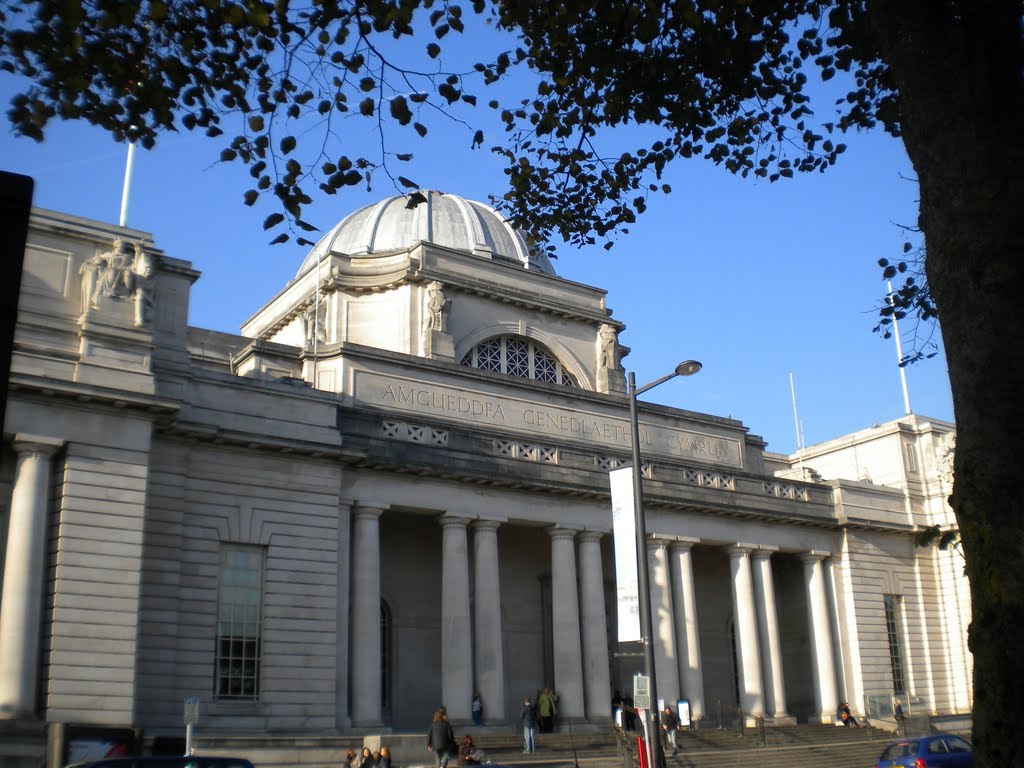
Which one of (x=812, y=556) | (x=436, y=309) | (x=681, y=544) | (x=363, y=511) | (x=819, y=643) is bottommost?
(x=819, y=643)

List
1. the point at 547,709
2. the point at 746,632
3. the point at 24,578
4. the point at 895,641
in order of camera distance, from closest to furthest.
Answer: the point at 24,578
the point at 547,709
the point at 746,632
the point at 895,641

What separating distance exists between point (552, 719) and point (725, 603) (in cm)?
1213

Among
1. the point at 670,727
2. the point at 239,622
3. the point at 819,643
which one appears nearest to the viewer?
the point at 239,622

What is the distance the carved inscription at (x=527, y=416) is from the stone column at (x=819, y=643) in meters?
5.46

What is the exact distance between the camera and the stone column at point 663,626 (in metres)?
36.8

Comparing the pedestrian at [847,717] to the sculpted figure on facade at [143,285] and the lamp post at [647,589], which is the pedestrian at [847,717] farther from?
the sculpted figure on facade at [143,285]

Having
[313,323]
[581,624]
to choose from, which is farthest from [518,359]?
[581,624]

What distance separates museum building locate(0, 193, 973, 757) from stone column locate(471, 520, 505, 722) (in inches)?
4.3

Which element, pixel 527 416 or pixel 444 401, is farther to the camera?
pixel 527 416

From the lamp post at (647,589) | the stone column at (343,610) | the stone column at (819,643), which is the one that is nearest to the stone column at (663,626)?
the stone column at (819,643)

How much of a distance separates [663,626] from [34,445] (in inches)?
850

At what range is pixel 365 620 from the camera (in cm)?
3123

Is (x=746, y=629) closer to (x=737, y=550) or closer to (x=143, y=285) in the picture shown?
(x=737, y=550)

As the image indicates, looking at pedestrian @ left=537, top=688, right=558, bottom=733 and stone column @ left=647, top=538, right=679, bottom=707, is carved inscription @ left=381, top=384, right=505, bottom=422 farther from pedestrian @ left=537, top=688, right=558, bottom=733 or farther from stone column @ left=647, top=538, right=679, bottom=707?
Result: pedestrian @ left=537, top=688, right=558, bottom=733
